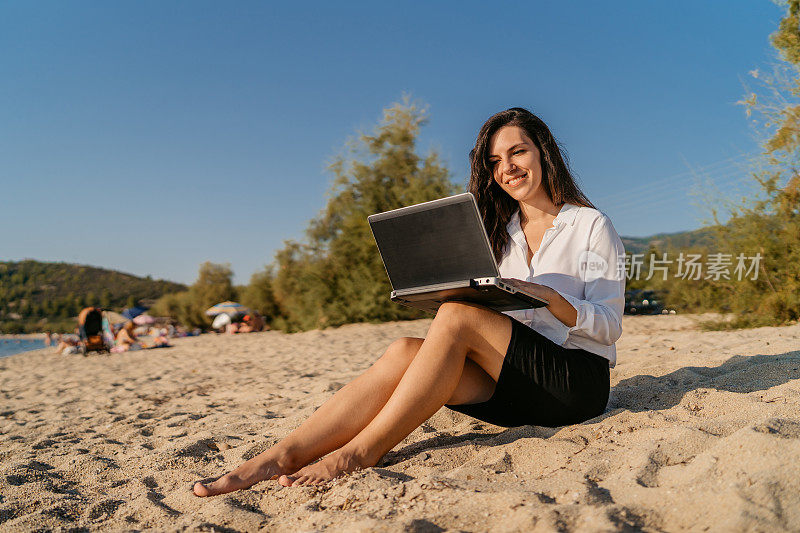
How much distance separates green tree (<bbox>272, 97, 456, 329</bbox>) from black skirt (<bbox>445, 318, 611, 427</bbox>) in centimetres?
1056

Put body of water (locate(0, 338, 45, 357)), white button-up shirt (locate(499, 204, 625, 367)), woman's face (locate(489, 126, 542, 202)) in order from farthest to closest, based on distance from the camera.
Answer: body of water (locate(0, 338, 45, 357)) → woman's face (locate(489, 126, 542, 202)) → white button-up shirt (locate(499, 204, 625, 367))

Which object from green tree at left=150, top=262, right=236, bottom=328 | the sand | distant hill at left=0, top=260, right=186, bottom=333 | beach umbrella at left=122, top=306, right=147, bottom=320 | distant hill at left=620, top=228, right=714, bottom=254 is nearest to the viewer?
the sand

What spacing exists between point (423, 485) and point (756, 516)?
34.4 inches

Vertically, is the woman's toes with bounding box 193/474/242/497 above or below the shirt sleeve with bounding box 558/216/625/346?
below

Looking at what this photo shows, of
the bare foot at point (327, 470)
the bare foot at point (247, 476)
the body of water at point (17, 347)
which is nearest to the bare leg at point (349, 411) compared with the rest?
the bare foot at point (247, 476)

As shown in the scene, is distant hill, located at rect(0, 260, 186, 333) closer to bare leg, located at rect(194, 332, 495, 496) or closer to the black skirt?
bare leg, located at rect(194, 332, 495, 496)

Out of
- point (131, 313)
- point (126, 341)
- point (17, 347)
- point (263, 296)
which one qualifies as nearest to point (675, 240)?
point (126, 341)

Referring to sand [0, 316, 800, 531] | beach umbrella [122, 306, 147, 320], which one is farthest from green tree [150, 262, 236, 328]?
sand [0, 316, 800, 531]

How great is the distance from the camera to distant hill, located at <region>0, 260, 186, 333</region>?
4425 cm

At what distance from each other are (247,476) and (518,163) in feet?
5.56

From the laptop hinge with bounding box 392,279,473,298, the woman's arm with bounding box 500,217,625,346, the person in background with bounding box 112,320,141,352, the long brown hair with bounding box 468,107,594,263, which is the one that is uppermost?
the long brown hair with bounding box 468,107,594,263

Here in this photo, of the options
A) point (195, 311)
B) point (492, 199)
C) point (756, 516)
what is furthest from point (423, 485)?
point (195, 311)

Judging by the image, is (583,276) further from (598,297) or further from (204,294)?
(204,294)

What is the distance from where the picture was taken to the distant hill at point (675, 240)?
7.85 meters
